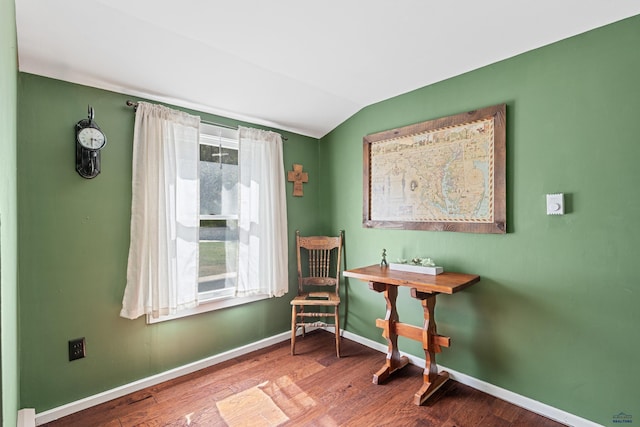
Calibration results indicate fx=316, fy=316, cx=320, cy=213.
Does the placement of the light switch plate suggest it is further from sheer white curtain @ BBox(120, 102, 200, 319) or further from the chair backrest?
sheer white curtain @ BBox(120, 102, 200, 319)

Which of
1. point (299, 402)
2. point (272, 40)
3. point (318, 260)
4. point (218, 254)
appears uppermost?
point (272, 40)

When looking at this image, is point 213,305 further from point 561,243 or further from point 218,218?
point 561,243

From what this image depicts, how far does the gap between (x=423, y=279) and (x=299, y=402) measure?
3.91ft

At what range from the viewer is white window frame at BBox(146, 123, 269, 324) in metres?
2.60

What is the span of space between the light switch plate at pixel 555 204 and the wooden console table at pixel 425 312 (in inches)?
24.9

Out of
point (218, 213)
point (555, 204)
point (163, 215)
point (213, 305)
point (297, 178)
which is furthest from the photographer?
point (297, 178)

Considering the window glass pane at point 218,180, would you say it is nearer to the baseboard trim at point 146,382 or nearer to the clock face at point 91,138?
the clock face at point 91,138

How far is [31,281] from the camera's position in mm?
1928

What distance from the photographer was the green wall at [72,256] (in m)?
1.93

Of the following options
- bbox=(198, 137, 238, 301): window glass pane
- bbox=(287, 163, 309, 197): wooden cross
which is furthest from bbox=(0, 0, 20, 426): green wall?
bbox=(287, 163, 309, 197): wooden cross

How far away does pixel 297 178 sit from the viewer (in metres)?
3.30

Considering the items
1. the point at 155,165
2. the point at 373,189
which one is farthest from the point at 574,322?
the point at 155,165

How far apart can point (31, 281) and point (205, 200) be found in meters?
1.22

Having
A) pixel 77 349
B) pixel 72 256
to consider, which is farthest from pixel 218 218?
pixel 77 349
